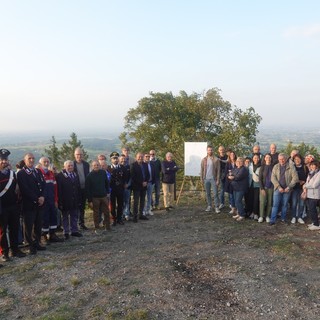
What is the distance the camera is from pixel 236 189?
9953mm

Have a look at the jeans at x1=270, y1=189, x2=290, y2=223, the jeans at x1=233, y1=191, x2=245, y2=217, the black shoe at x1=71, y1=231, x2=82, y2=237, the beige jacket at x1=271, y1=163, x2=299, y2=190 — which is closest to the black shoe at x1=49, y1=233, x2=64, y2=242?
the black shoe at x1=71, y1=231, x2=82, y2=237

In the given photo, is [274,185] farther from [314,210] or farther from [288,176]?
[314,210]

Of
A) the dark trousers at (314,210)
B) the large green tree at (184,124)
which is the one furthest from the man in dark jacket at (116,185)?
the large green tree at (184,124)

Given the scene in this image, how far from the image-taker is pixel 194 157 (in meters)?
12.8

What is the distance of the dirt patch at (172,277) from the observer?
4.95 metres

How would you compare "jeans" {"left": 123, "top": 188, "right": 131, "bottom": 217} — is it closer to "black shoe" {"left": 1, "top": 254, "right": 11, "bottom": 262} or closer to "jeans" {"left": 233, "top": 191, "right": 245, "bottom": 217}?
"jeans" {"left": 233, "top": 191, "right": 245, "bottom": 217}

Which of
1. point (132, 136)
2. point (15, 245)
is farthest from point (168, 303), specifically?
point (132, 136)

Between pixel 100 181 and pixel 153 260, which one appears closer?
pixel 153 260

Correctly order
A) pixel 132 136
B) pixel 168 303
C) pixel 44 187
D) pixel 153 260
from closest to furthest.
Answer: pixel 168 303 → pixel 153 260 → pixel 44 187 → pixel 132 136

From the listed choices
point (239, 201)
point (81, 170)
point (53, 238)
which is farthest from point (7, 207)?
point (239, 201)

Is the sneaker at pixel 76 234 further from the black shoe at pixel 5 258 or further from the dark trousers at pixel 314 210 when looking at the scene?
the dark trousers at pixel 314 210

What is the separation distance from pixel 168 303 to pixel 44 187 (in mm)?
4227

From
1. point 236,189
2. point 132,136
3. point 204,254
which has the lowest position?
point 204,254

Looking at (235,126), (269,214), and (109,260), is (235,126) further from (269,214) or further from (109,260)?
(109,260)
